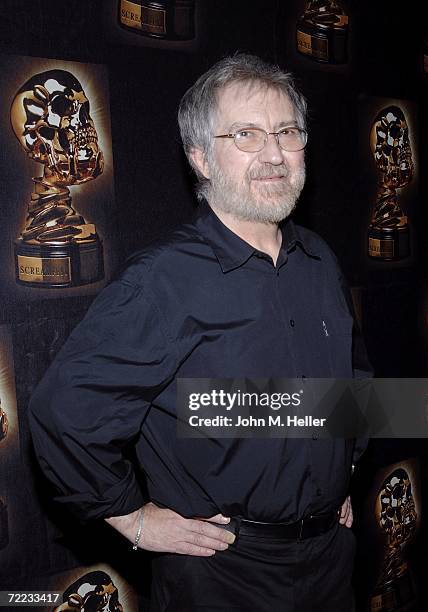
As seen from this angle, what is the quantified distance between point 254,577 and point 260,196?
2.68 feet

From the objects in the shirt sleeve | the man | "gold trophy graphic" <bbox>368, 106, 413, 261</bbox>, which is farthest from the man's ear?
"gold trophy graphic" <bbox>368, 106, 413, 261</bbox>

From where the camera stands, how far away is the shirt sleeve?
1269 mm

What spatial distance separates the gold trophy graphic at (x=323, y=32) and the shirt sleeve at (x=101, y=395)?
1176 millimetres

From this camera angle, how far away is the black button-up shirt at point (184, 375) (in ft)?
4.20

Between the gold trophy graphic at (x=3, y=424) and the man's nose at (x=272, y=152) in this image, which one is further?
the gold trophy graphic at (x=3, y=424)

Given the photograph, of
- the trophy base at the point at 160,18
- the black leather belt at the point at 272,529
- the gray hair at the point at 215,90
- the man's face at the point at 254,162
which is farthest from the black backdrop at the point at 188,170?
the black leather belt at the point at 272,529

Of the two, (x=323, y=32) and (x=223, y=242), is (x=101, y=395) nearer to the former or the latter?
(x=223, y=242)

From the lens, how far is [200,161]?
4.94 ft

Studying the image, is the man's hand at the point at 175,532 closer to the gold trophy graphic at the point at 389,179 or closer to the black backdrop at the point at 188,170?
the black backdrop at the point at 188,170

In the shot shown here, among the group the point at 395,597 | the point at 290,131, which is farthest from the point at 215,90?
the point at 395,597

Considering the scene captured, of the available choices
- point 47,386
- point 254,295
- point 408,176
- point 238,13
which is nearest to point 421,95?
point 408,176

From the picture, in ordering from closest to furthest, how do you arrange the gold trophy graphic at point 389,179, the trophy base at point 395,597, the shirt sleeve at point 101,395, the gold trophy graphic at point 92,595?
the shirt sleeve at point 101,395 < the gold trophy graphic at point 92,595 < the gold trophy graphic at point 389,179 < the trophy base at point 395,597

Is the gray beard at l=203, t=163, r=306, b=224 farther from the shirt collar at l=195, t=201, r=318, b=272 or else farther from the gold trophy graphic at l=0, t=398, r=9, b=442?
the gold trophy graphic at l=0, t=398, r=9, b=442

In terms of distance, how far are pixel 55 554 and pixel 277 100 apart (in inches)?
48.9
